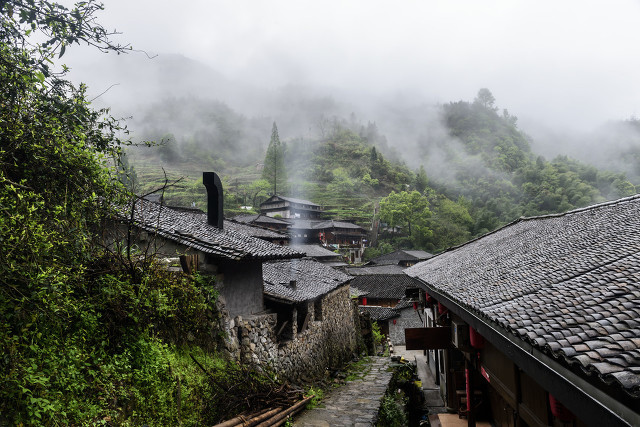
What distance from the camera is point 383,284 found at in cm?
4169

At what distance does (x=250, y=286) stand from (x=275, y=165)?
7240 centimetres

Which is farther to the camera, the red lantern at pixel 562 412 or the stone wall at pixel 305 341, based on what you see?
the stone wall at pixel 305 341

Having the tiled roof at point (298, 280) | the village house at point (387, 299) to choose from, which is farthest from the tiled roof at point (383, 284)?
the tiled roof at point (298, 280)

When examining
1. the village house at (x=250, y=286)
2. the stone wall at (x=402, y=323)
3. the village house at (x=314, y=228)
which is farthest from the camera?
the village house at (x=314, y=228)

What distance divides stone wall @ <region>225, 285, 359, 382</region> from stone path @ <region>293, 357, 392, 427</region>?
1.33m

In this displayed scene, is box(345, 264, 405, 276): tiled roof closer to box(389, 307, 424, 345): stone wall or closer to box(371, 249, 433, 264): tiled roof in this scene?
box(371, 249, 433, 264): tiled roof

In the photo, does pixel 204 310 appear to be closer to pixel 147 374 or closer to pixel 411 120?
pixel 147 374

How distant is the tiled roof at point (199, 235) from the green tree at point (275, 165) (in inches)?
2711

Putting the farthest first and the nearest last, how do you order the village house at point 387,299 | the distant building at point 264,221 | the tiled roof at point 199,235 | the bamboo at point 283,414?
the distant building at point 264,221 < the village house at point 387,299 < the tiled roof at point 199,235 < the bamboo at point 283,414

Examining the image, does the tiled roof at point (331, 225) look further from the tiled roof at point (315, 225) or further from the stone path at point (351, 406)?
the stone path at point (351, 406)

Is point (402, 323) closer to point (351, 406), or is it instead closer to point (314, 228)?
point (351, 406)

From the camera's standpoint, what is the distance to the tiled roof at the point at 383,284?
131 ft

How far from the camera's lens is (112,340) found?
6.18 metres

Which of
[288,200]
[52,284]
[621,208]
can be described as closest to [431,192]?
[288,200]
